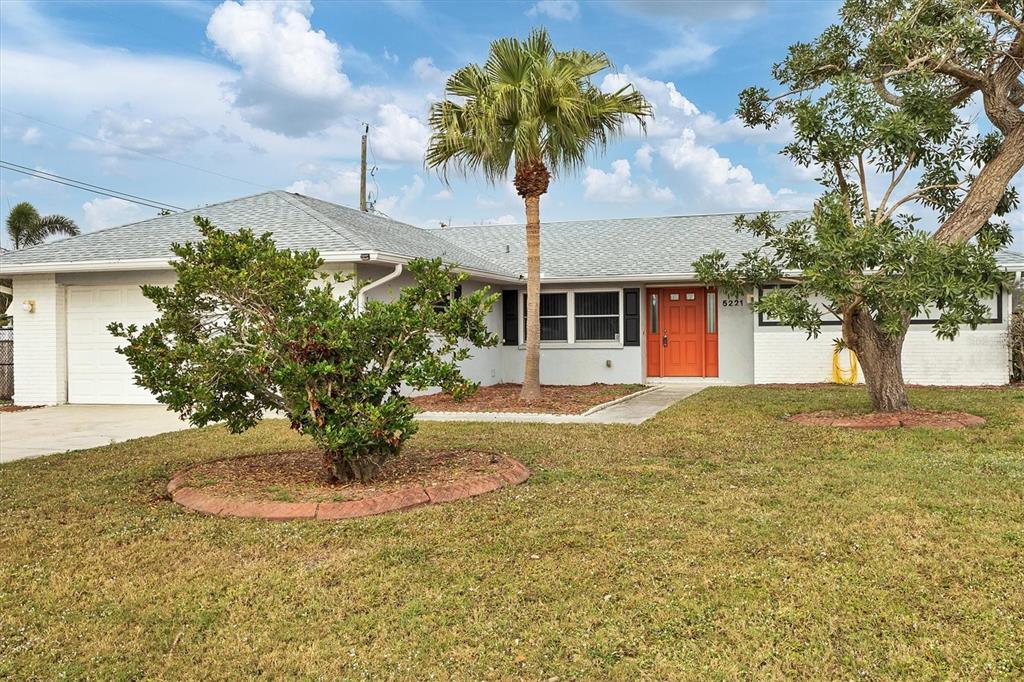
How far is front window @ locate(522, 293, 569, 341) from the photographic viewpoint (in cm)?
1767

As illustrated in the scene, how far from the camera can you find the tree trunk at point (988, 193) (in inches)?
410

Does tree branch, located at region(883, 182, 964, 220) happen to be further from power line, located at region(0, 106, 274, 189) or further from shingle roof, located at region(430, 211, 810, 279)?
power line, located at region(0, 106, 274, 189)

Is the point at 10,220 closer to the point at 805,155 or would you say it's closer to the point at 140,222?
the point at 140,222

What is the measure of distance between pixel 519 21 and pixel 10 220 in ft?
72.7

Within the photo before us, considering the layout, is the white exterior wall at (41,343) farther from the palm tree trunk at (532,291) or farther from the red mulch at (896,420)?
the red mulch at (896,420)

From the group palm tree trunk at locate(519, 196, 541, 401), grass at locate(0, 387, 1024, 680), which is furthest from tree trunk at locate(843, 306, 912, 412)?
palm tree trunk at locate(519, 196, 541, 401)

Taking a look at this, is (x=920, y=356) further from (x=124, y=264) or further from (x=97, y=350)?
(x=97, y=350)

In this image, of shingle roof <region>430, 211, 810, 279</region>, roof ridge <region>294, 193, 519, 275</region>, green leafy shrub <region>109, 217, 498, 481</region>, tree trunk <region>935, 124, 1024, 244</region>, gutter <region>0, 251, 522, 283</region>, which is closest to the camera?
green leafy shrub <region>109, 217, 498, 481</region>

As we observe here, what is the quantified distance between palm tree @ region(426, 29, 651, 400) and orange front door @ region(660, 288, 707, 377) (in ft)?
17.3

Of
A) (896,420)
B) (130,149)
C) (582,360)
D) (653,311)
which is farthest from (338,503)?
(130,149)

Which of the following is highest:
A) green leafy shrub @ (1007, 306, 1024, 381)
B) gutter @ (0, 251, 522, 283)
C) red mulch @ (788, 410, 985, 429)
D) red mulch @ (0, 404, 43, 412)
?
gutter @ (0, 251, 522, 283)

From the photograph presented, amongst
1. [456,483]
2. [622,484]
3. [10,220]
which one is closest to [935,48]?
[622,484]

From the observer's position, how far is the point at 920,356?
15.8 meters

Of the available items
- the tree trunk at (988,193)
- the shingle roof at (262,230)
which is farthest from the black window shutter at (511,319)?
the tree trunk at (988,193)
